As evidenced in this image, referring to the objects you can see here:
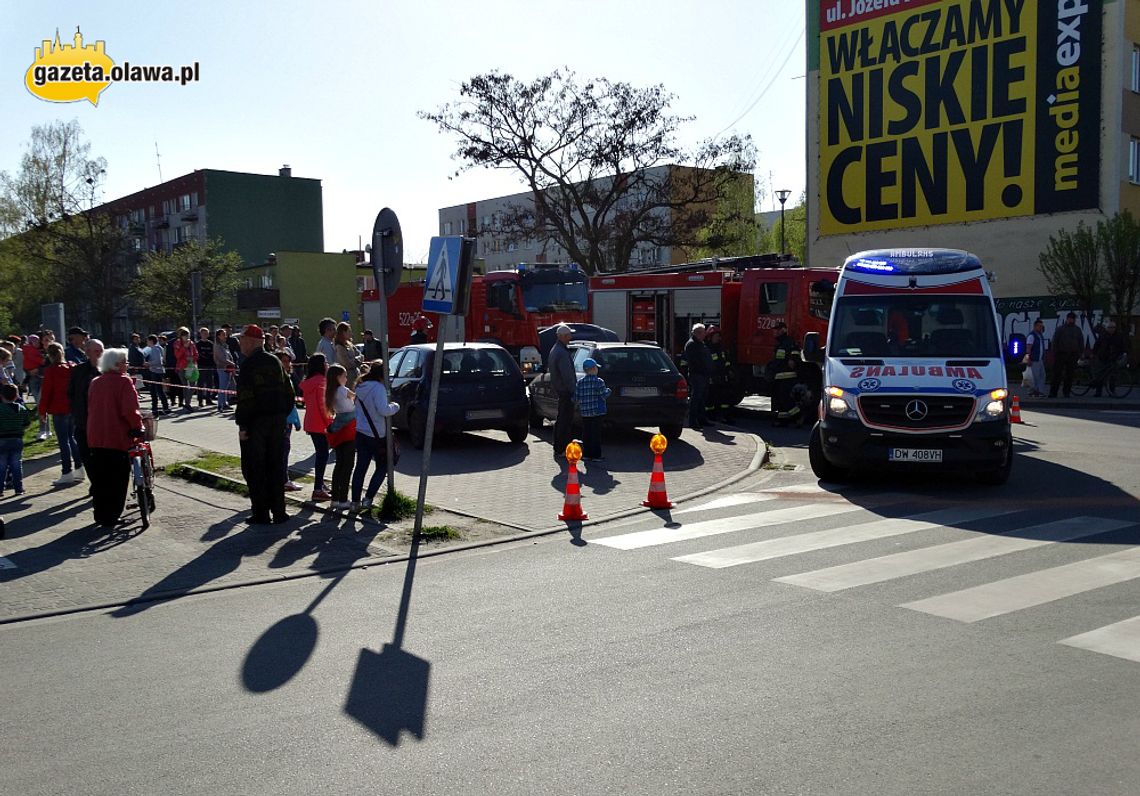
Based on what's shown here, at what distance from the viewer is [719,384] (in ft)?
60.8

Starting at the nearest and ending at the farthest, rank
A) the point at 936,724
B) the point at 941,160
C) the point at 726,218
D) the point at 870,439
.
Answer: the point at 936,724, the point at 870,439, the point at 941,160, the point at 726,218

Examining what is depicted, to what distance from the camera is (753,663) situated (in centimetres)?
550

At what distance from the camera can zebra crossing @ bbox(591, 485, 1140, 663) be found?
654 centimetres

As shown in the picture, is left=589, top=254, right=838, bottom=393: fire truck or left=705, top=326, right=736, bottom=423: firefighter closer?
left=705, top=326, right=736, bottom=423: firefighter

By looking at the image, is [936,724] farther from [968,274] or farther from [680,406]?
[680,406]

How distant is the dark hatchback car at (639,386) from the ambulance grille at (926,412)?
15.7 feet

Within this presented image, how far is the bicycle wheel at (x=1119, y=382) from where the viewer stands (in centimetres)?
2403

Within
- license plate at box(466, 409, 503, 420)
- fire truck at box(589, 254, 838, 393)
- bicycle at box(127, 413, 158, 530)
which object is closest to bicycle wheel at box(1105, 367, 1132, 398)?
fire truck at box(589, 254, 838, 393)

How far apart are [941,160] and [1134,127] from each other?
18.3 ft

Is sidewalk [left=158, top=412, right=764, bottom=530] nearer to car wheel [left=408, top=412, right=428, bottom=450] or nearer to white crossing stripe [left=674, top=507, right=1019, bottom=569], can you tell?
car wheel [left=408, top=412, right=428, bottom=450]

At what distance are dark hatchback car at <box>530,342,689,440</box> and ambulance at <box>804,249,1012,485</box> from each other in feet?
10.3

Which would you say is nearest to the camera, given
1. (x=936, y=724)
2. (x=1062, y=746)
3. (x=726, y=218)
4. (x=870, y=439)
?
(x=1062, y=746)

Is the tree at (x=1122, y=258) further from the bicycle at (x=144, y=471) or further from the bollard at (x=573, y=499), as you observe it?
the bicycle at (x=144, y=471)

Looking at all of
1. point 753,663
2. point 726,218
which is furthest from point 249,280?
point 753,663
